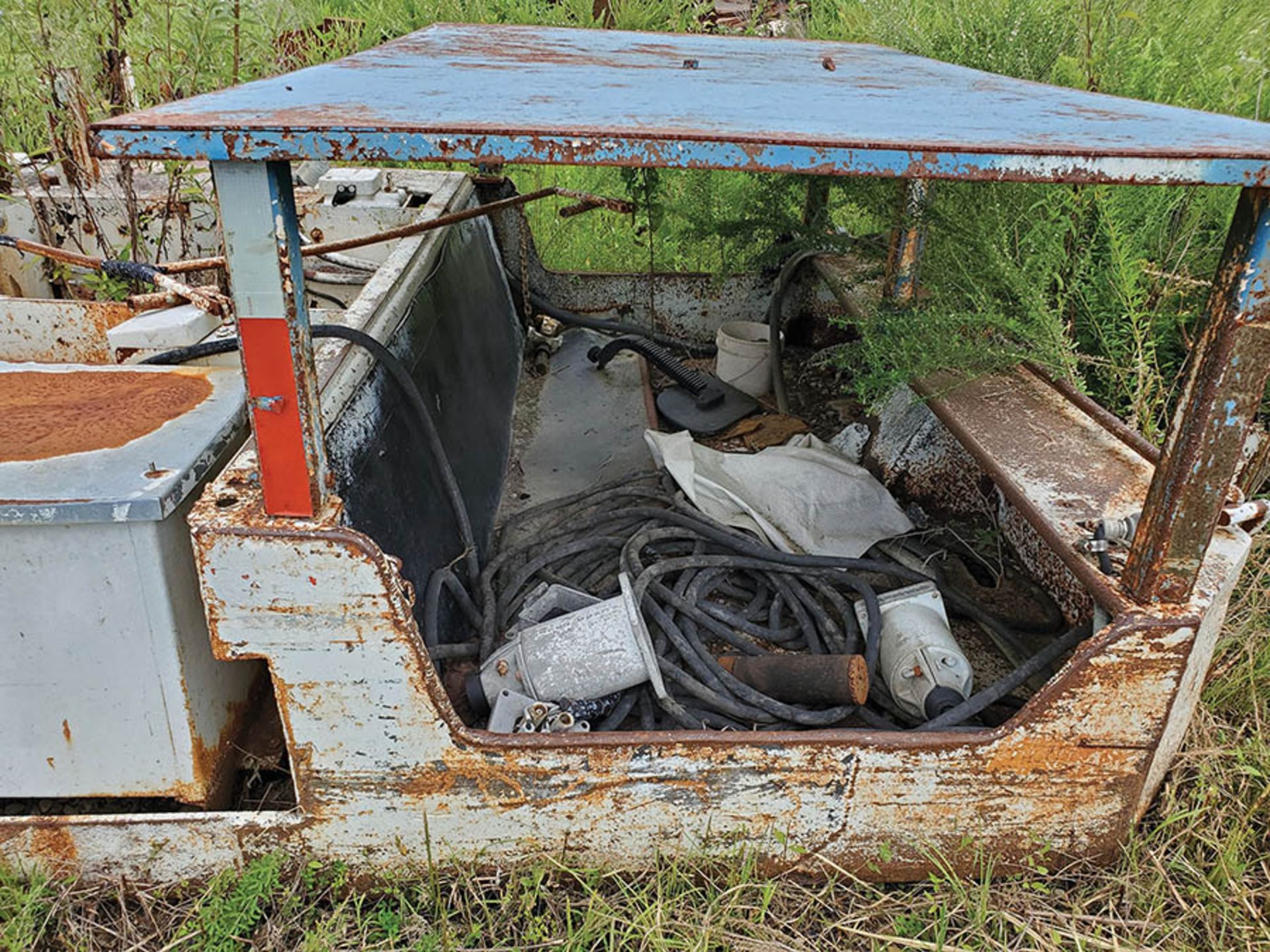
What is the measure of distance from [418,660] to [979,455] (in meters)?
1.35

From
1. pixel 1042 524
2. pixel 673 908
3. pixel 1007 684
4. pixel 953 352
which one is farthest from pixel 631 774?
pixel 953 352

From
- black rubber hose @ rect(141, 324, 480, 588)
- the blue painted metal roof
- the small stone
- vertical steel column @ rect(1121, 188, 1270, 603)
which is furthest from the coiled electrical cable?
the blue painted metal roof

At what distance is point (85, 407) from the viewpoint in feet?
6.14

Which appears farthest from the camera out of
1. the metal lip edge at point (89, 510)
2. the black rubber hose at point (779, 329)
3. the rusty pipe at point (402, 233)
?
the black rubber hose at point (779, 329)

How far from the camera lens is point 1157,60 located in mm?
2857

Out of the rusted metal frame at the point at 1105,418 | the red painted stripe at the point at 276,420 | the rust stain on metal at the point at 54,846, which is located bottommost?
the rust stain on metal at the point at 54,846

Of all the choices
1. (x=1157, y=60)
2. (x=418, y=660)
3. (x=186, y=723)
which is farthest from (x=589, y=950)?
(x=1157, y=60)

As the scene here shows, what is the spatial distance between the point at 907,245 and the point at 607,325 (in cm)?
139

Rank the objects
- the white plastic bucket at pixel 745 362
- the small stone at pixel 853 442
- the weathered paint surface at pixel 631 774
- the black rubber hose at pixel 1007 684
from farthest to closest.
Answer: the white plastic bucket at pixel 745 362 → the small stone at pixel 853 442 → the black rubber hose at pixel 1007 684 → the weathered paint surface at pixel 631 774

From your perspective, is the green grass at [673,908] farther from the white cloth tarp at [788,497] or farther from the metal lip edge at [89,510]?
the white cloth tarp at [788,497]

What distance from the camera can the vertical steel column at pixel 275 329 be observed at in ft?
4.32

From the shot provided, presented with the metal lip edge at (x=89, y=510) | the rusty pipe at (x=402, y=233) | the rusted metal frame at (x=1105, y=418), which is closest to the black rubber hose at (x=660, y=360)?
the rusty pipe at (x=402, y=233)

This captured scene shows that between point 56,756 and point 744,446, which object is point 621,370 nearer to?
point 744,446

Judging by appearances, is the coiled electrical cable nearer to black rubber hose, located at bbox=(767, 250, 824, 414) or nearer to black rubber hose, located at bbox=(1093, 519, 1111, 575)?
black rubber hose, located at bbox=(1093, 519, 1111, 575)
